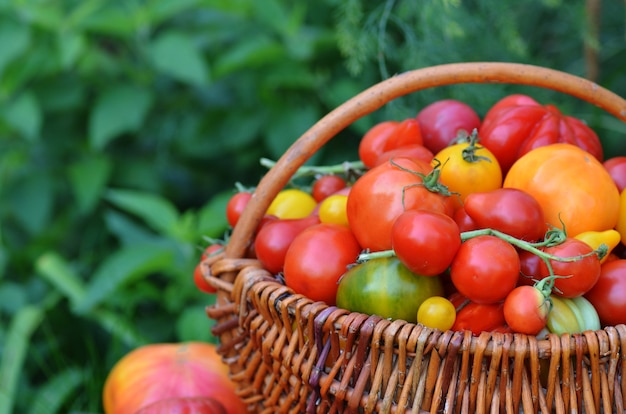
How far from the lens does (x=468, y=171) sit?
98 centimetres

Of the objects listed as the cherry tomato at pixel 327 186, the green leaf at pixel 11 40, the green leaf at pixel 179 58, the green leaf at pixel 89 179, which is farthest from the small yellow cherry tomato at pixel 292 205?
the green leaf at pixel 11 40

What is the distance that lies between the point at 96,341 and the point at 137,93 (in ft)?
2.46

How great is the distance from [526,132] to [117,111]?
1294 mm

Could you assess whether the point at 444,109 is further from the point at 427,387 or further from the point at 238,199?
the point at 427,387

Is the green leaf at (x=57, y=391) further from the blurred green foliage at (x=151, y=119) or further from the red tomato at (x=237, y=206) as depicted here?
the red tomato at (x=237, y=206)

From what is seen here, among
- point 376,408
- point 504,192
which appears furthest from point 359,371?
point 504,192

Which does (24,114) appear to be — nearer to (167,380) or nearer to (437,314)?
(167,380)

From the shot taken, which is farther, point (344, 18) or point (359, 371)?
point (344, 18)

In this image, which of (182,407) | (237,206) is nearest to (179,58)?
(237,206)

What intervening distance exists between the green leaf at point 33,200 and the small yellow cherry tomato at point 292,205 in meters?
1.13

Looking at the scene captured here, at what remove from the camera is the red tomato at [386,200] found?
91 centimetres

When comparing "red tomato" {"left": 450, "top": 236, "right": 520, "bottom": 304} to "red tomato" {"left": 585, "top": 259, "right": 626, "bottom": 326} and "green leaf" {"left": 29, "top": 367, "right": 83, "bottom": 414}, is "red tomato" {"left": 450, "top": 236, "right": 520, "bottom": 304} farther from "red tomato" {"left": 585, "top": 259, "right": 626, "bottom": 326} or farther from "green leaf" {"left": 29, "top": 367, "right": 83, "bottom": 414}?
"green leaf" {"left": 29, "top": 367, "right": 83, "bottom": 414}

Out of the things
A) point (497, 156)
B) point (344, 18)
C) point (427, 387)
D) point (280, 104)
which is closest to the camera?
point (427, 387)

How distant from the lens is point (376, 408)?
2.78 ft
